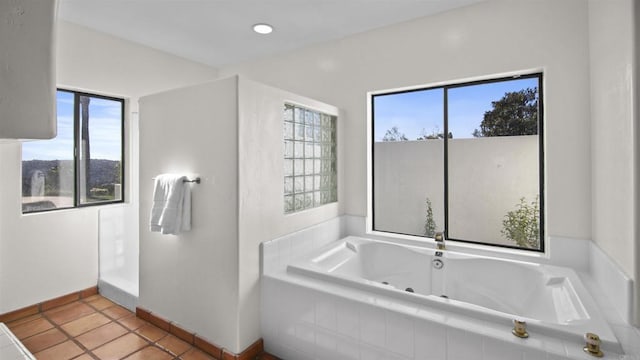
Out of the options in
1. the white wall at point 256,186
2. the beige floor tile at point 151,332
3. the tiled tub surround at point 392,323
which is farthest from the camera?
the beige floor tile at point 151,332

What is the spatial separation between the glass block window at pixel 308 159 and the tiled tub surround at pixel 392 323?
0.38m

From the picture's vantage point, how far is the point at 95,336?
212 cm

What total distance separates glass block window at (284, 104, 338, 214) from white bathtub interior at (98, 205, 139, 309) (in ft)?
5.58

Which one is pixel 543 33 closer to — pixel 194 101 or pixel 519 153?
pixel 519 153

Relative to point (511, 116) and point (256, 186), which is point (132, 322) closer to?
point (256, 186)

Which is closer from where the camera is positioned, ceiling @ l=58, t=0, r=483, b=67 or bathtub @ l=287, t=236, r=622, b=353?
bathtub @ l=287, t=236, r=622, b=353

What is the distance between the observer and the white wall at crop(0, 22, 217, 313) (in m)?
2.33

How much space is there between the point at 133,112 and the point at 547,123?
3627mm

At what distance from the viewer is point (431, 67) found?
97.7 inches

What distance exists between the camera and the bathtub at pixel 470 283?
141 cm

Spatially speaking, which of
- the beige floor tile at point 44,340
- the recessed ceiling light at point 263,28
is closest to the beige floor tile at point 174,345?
the beige floor tile at point 44,340

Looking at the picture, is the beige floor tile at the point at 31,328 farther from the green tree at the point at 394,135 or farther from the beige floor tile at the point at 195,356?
the green tree at the point at 394,135

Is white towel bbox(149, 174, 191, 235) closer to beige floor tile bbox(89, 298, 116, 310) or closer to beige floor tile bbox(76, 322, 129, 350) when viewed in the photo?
beige floor tile bbox(76, 322, 129, 350)

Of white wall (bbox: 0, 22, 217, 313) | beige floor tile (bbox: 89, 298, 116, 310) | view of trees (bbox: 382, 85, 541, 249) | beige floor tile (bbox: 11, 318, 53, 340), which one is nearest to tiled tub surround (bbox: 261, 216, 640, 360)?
view of trees (bbox: 382, 85, 541, 249)
